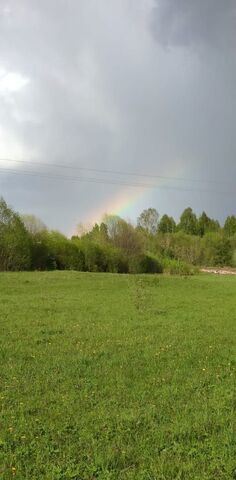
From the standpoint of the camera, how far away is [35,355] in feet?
29.7

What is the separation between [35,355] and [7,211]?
1294 inches

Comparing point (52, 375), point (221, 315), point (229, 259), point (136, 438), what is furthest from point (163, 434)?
point (229, 259)

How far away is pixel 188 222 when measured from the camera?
120312 mm

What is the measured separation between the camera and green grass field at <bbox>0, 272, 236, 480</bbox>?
4.63 m

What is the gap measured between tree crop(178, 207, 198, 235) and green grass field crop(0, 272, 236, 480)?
10580cm

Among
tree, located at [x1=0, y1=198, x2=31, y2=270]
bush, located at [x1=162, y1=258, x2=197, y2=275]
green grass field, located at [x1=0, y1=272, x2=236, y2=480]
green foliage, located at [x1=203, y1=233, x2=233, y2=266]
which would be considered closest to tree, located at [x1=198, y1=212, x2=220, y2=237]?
green foliage, located at [x1=203, y1=233, x2=233, y2=266]

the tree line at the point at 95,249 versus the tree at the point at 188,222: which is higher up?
the tree at the point at 188,222

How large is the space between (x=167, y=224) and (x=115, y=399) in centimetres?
11343

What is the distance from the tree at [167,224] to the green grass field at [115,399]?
10347cm

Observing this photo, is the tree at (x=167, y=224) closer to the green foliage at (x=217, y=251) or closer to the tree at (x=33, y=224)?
the green foliage at (x=217, y=251)

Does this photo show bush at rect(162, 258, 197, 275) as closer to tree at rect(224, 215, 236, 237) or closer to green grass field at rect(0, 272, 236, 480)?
green grass field at rect(0, 272, 236, 480)

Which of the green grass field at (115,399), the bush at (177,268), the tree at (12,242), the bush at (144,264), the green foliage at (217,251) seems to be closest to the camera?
the green grass field at (115,399)

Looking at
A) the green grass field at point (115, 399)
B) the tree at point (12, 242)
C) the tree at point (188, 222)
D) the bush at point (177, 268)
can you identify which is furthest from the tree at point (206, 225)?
the green grass field at point (115, 399)

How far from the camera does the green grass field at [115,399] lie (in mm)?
4633
